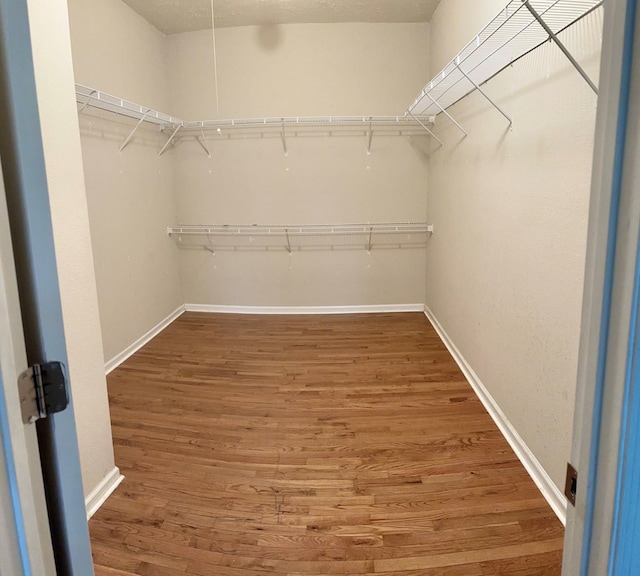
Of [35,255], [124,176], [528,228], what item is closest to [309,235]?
[124,176]

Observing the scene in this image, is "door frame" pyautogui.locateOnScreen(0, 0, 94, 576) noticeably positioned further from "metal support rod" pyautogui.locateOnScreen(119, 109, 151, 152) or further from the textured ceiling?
the textured ceiling

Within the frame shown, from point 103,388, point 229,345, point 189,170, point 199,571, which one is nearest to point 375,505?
point 199,571

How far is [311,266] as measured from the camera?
436cm

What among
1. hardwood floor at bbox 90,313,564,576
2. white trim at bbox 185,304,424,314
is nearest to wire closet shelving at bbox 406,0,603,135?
hardwood floor at bbox 90,313,564,576

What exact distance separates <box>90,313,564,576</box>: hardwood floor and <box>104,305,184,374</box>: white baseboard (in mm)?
91

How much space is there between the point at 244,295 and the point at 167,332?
896 mm

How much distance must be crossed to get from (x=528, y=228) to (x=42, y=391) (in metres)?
1.96

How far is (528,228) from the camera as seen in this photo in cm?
194

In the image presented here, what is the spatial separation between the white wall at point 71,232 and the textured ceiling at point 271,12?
2.21m

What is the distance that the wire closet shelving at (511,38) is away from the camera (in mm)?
1435

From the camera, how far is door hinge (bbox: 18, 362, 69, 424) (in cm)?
61

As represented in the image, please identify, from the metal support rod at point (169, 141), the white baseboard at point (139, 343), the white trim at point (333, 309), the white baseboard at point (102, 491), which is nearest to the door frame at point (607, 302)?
the white baseboard at point (102, 491)

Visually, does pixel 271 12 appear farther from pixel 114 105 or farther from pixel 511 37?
pixel 511 37

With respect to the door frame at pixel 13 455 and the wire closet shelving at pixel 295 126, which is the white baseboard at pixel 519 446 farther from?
the wire closet shelving at pixel 295 126
